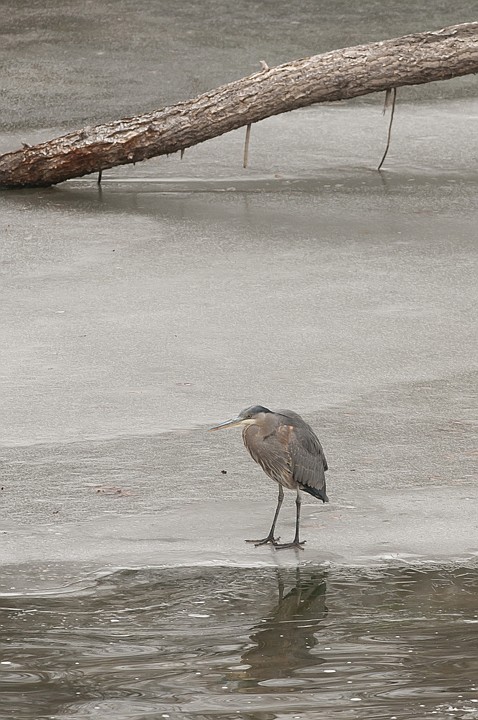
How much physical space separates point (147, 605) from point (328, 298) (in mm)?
4364

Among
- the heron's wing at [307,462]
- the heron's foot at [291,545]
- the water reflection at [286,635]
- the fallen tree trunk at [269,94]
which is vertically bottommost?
the water reflection at [286,635]

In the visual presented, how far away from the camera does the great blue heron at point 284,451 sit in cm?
555

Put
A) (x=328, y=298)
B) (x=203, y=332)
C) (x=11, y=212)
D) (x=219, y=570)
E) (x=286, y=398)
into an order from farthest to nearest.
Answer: (x=11, y=212) < (x=328, y=298) < (x=203, y=332) < (x=286, y=398) < (x=219, y=570)

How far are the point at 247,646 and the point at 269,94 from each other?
25.2 feet

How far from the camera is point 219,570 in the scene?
17.3 feet

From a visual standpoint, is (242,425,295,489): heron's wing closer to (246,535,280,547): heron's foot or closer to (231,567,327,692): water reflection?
(246,535,280,547): heron's foot

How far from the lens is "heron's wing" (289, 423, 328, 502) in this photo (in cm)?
556

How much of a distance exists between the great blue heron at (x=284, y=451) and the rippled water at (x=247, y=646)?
0.43m

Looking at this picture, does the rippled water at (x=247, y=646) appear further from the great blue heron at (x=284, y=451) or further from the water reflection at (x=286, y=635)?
the great blue heron at (x=284, y=451)

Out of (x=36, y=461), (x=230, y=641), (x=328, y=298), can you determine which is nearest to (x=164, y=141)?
(x=328, y=298)

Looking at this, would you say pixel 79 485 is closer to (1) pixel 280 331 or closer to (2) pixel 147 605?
(2) pixel 147 605

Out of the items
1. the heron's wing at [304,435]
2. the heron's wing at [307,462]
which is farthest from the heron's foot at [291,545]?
the heron's wing at [304,435]


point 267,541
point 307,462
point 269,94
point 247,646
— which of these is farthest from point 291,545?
point 269,94

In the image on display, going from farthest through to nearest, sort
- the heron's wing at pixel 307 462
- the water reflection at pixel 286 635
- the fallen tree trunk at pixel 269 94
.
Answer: the fallen tree trunk at pixel 269 94, the heron's wing at pixel 307 462, the water reflection at pixel 286 635
